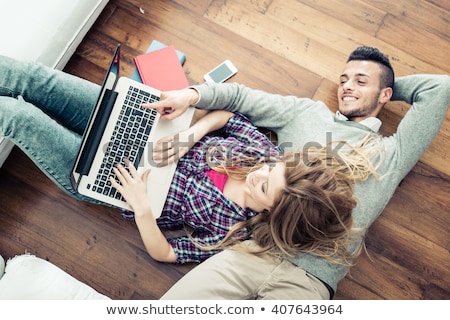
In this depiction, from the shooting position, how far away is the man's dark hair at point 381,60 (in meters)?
1.37

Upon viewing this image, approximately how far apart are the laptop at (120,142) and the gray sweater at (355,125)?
199 millimetres

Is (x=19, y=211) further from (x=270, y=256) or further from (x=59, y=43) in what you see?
(x=270, y=256)

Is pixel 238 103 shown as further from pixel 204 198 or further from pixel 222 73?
pixel 204 198

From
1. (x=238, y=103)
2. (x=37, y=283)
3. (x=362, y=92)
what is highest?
(x=362, y=92)

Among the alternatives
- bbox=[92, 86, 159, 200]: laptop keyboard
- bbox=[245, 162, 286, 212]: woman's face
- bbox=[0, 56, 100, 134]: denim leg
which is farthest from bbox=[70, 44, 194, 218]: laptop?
bbox=[245, 162, 286, 212]: woman's face

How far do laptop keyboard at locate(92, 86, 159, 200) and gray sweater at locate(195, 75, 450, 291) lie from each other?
0.63 feet

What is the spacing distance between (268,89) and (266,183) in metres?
0.57

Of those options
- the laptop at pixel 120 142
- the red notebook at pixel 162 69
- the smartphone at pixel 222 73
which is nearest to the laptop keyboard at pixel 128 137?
the laptop at pixel 120 142

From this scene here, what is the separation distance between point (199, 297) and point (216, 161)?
0.44 meters

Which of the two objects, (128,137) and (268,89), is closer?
(128,137)

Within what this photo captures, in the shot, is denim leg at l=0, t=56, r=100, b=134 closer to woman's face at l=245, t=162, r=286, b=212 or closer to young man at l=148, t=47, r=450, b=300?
young man at l=148, t=47, r=450, b=300

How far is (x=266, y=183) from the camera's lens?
1.10 meters

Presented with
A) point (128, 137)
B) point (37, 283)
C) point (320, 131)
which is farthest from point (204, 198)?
point (37, 283)

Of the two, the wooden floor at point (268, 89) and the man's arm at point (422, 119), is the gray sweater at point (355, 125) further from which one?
the wooden floor at point (268, 89)
